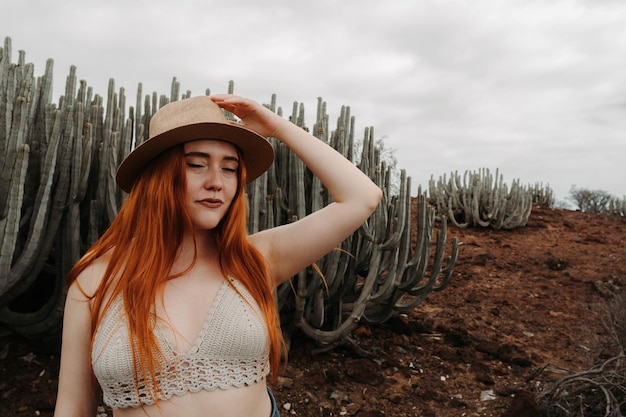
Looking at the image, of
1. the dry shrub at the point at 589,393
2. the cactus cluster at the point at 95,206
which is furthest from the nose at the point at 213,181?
the dry shrub at the point at 589,393

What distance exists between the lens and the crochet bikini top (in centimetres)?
141

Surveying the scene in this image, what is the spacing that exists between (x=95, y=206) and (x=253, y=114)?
165 cm

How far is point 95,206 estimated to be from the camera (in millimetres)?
3088

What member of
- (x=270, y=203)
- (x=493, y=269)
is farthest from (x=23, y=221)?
(x=493, y=269)

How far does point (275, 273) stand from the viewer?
1.79 metres

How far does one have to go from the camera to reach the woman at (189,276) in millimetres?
1433

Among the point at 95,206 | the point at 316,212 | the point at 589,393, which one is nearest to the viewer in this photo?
the point at 316,212

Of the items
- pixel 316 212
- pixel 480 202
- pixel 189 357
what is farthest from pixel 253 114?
pixel 480 202

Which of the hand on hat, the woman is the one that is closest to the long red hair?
the woman

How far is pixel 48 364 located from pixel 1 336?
12.4 inches

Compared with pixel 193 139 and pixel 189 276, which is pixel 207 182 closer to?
pixel 193 139

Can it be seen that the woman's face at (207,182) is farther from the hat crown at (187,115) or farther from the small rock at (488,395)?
the small rock at (488,395)

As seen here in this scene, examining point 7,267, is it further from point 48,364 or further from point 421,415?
point 421,415

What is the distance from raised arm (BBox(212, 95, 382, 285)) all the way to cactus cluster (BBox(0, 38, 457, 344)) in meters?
0.61
